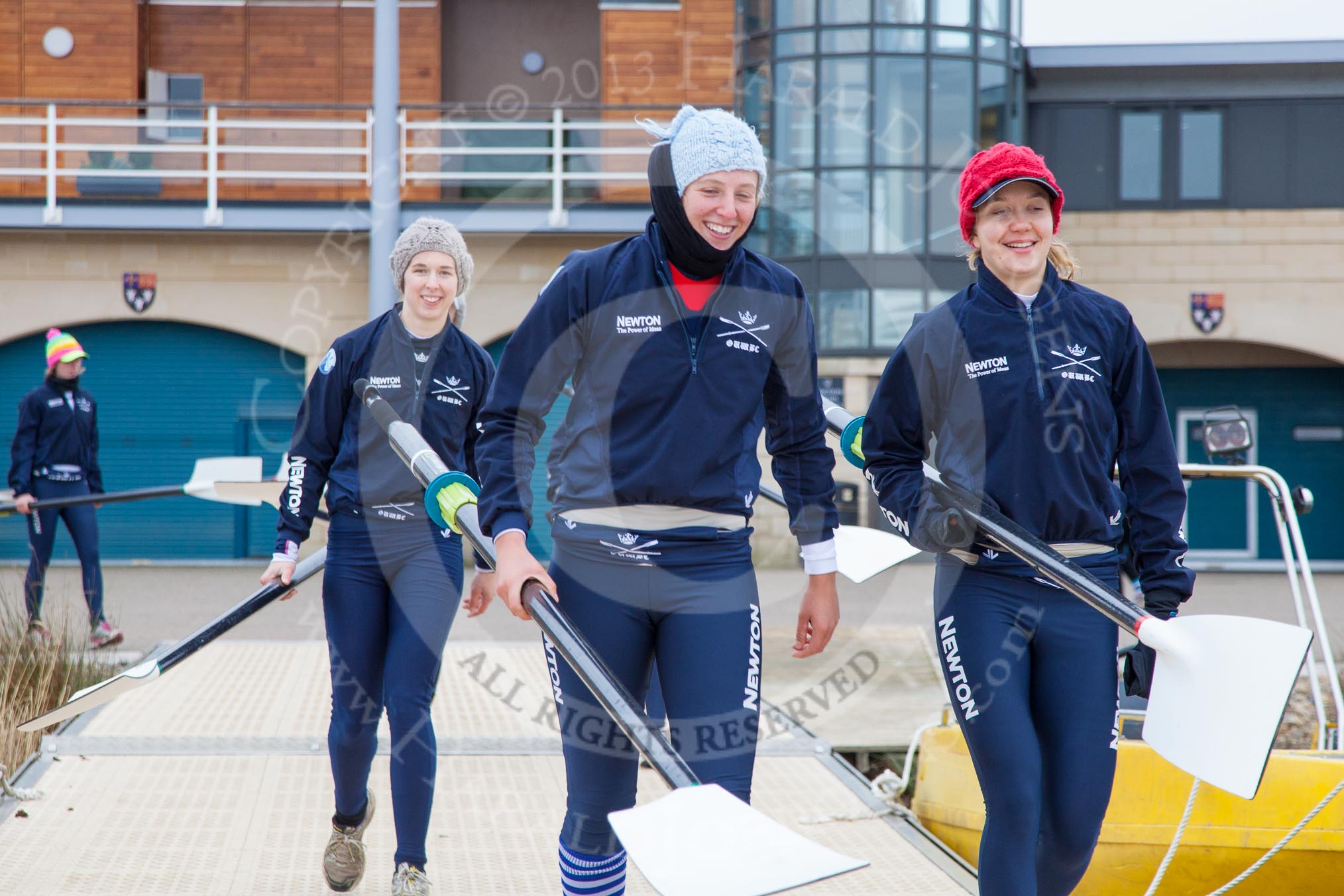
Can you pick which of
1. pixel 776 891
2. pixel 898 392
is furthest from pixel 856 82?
pixel 776 891

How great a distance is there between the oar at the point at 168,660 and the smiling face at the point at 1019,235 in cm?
225

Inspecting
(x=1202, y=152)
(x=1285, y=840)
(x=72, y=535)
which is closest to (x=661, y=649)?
(x=1285, y=840)

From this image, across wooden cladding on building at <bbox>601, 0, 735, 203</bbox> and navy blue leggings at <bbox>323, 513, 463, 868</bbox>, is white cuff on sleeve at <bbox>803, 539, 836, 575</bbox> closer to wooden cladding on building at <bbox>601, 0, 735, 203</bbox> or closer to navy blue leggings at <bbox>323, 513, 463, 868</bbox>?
navy blue leggings at <bbox>323, 513, 463, 868</bbox>

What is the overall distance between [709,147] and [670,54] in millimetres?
14035

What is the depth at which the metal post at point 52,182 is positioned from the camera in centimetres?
1439

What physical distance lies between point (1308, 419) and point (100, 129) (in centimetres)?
1585

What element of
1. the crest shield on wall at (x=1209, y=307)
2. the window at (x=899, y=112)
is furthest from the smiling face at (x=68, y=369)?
the crest shield on wall at (x=1209, y=307)

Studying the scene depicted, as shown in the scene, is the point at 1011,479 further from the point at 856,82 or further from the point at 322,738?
the point at 856,82

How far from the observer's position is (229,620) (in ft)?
13.1

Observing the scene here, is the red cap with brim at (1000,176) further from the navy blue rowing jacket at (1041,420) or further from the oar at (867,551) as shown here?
the oar at (867,551)

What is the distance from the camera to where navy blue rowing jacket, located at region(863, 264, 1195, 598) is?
2977mm

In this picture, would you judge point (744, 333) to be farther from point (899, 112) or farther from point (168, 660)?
point (899, 112)

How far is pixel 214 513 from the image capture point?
51.1ft

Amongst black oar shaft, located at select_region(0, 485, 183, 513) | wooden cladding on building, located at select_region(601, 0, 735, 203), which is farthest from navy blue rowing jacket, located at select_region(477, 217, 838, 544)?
wooden cladding on building, located at select_region(601, 0, 735, 203)
